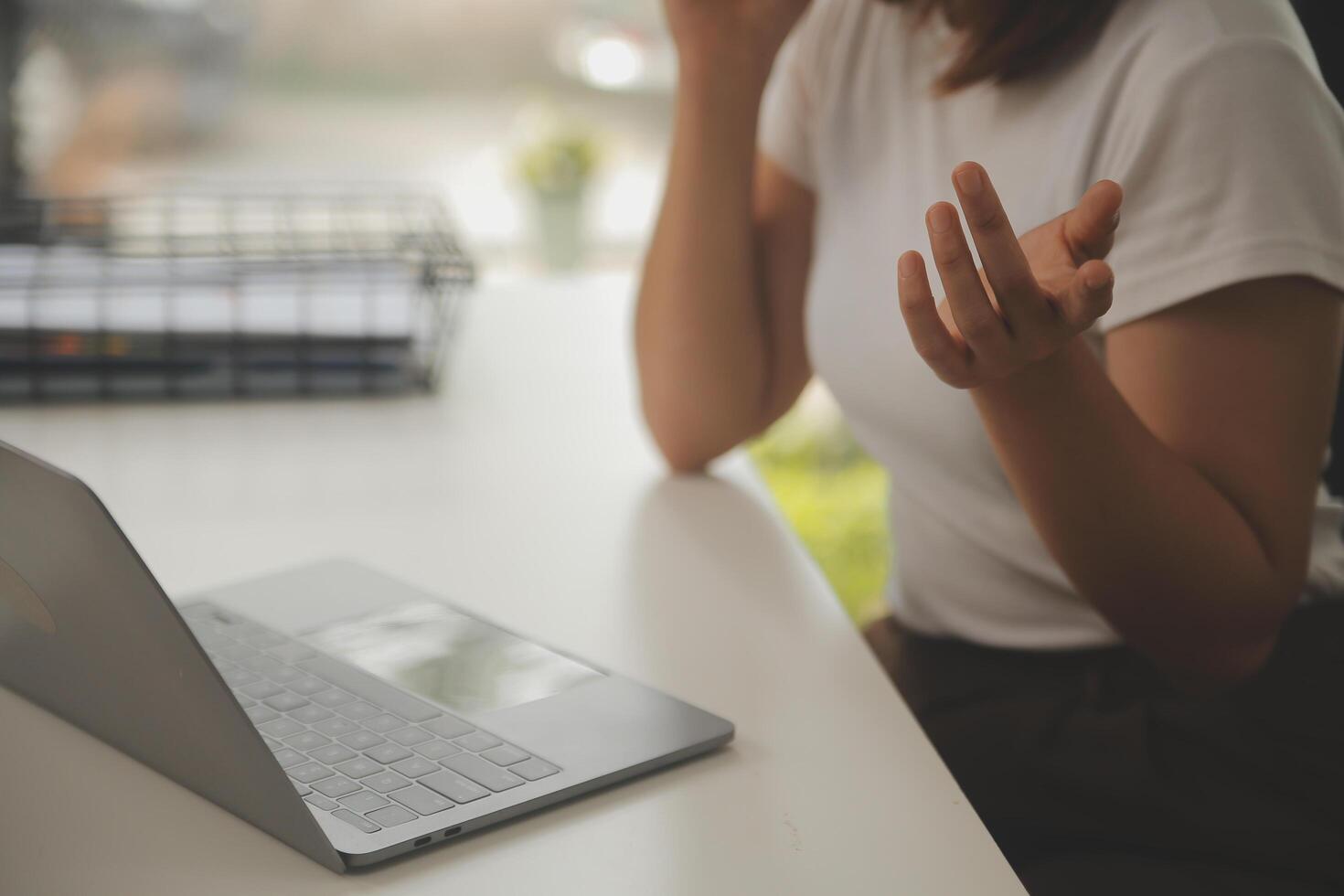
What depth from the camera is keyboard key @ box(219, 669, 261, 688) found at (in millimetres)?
535

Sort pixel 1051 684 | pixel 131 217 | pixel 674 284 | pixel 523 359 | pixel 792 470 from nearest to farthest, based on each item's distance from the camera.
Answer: pixel 1051 684, pixel 674 284, pixel 523 359, pixel 131 217, pixel 792 470

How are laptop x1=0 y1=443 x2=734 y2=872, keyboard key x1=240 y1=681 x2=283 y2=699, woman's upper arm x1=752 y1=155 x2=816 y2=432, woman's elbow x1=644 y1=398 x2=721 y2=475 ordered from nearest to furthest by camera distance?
1. laptop x1=0 y1=443 x2=734 y2=872
2. keyboard key x1=240 y1=681 x2=283 y2=699
3. woman's elbow x1=644 y1=398 x2=721 y2=475
4. woman's upper arm x1=752 y1=155 x2=816 y2=432

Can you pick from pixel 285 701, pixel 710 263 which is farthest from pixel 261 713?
pixel 710 263

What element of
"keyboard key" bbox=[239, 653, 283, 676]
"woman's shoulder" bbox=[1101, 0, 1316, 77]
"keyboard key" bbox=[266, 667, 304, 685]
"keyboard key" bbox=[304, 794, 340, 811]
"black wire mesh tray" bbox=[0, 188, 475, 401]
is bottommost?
"keyboard key" bbox=[304, 794, 340, 811]

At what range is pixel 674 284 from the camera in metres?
0.94

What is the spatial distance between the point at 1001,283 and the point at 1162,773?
32 centimetres

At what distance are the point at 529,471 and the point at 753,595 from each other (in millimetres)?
233

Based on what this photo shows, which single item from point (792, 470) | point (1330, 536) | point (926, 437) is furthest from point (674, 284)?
point (792, 470)

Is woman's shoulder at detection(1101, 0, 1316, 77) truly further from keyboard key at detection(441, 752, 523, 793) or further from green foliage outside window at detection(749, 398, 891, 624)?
green foliage outside window at detection(749, 398, 891, 624)

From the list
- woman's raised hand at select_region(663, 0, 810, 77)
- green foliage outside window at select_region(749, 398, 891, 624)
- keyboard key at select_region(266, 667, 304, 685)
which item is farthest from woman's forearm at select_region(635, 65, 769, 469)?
green foliage outside window at select_region(749, 398, 891, 624)

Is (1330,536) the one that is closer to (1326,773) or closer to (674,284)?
(1326,773)

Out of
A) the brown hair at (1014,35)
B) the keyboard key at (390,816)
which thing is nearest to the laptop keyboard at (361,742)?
the keyboard key at (390,816)

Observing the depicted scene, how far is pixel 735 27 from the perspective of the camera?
2.93ft

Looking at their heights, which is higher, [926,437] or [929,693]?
[926,437]
